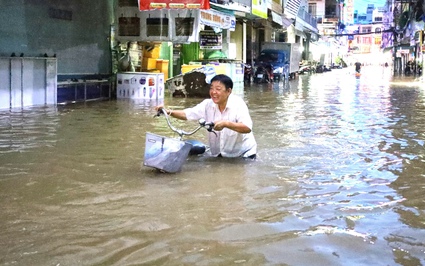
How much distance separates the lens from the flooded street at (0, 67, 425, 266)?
11.8 ft

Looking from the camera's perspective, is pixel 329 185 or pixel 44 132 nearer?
pixel 329 185

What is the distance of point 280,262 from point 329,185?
2297mm

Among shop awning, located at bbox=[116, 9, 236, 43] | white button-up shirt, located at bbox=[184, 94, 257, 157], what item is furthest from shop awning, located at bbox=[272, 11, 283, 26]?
white button-up shirt, located at bbox=[184, 94, 257, 157]

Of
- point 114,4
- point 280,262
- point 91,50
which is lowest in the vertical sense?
point 280,262

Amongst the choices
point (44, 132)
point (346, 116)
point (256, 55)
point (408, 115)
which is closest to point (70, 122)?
point (44, 132)

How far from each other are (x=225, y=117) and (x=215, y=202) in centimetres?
177

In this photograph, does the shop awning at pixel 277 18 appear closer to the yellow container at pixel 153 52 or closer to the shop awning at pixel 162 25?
the yellow container at pixel 153 52

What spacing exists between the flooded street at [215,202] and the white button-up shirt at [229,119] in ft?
0.53

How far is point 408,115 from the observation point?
41.3ft

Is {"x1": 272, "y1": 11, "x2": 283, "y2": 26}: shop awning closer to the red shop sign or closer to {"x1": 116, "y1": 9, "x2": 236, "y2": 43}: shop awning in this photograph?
{"x1": 116, "y1": 9, "x2": 236, "y2": 43}: shop awning

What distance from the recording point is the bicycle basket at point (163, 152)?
19.4 feet

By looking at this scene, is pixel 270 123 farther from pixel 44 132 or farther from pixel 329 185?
pixel 329 185

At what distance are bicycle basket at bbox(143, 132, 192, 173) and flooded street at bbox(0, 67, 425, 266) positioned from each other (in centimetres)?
12

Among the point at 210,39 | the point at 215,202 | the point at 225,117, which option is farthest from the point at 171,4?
the point at 215,202
